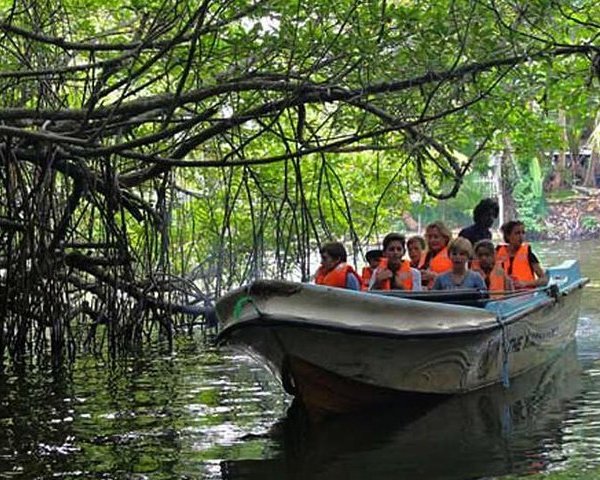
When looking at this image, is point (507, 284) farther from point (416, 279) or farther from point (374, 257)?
point (374, 257)

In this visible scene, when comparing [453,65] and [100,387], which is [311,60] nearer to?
[453,65]

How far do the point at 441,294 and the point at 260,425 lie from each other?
164 cm

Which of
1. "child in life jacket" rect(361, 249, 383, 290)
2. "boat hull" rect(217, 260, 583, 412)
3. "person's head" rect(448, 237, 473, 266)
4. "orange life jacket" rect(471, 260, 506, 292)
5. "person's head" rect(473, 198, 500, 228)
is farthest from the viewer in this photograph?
"person's head" rect(473, 198, 500, 228)

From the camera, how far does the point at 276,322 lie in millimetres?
7703

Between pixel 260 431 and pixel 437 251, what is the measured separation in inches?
118

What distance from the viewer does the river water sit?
23.1ft

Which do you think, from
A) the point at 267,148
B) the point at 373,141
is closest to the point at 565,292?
the point at 373,141

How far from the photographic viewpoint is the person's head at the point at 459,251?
30.8 feet

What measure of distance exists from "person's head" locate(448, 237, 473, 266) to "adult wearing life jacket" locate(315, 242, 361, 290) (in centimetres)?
71

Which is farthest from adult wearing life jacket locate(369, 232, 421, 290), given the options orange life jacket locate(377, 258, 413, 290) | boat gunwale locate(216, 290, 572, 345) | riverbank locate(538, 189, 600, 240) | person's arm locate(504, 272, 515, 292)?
riverbank locate(538, 189, 600, 240)

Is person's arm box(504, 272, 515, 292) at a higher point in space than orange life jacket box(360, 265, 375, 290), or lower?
lower

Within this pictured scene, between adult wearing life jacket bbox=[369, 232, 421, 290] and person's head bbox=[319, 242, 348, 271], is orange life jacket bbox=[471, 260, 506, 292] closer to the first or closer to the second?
adult wearing life jacket bbox=[369, 232, 421, 290]

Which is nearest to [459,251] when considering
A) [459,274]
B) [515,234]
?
[459,274]

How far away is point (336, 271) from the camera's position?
9.34m
